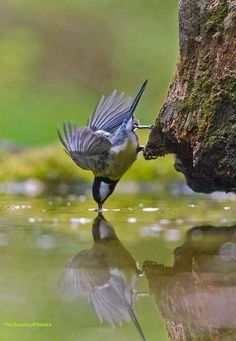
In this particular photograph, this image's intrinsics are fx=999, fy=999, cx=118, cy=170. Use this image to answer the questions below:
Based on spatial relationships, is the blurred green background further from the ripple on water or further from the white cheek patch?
the white cheek patch

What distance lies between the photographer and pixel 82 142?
7.21m

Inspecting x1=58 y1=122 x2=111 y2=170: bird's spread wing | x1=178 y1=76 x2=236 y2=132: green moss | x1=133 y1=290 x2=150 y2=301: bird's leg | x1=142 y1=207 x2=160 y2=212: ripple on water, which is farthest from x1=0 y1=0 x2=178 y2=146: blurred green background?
x1=133 y1=290 x2=150 y2=301: bird's leg

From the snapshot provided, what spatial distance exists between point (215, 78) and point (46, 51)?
32.0 ft

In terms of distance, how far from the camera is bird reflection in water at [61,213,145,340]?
4.69 m

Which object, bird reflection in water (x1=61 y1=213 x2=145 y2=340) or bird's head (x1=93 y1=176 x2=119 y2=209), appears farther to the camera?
bird's head (x1=93 y1=176 x2=119 y2=209)

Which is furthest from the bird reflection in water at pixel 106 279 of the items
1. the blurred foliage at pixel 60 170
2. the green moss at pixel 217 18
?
the blurred foliage at pixel 60 170

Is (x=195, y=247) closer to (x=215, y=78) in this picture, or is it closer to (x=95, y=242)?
(x=95, y=242)

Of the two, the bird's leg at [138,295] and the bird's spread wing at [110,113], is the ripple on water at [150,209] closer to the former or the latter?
the bird's spread wing at [110,113]

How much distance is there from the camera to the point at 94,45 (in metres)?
16.2

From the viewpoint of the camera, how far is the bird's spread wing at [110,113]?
7777 millimetres

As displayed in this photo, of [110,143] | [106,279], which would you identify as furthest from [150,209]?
[106,279]

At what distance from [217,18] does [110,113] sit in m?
1.68

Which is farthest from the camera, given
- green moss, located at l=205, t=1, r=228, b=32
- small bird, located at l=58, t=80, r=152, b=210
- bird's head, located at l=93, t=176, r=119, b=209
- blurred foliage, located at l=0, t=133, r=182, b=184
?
blurred foliage, located at l=0, t=133, r=182, b=184

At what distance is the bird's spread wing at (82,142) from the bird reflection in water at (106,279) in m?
0.87
